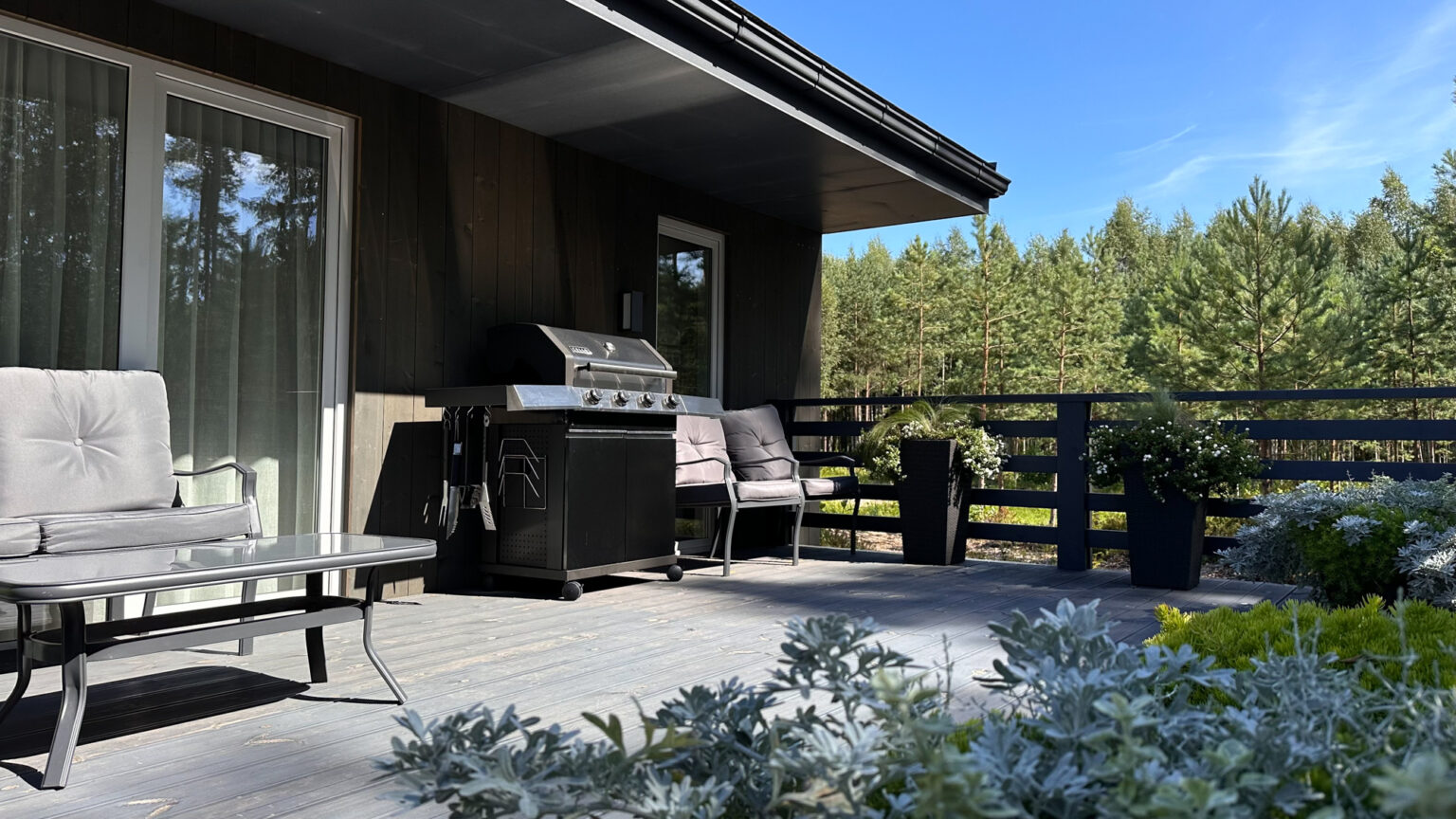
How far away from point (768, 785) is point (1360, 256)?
26.2 meters

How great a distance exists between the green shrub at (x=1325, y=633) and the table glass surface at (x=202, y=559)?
182 cm

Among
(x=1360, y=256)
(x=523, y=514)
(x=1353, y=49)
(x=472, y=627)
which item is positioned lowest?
(x=472, y=627)

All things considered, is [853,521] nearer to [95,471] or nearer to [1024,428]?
[1024,428]

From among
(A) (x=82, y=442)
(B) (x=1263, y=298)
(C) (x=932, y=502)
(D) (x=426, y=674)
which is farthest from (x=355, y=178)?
(B) (x=1263, y=298)

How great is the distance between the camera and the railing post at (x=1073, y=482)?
541 centimetres

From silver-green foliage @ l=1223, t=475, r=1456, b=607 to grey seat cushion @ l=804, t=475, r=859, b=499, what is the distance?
7.89 ft

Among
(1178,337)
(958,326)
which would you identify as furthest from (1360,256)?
(958,326)

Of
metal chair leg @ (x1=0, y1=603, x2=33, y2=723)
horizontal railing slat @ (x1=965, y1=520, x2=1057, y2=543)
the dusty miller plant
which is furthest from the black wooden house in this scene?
the dusty miller plant

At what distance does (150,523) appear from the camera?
295cm

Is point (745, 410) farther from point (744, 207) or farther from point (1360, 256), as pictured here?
point (1360, 256)

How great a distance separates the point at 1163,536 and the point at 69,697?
4372mm

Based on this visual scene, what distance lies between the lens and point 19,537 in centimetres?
271

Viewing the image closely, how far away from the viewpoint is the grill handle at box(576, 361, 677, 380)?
15.5 ft

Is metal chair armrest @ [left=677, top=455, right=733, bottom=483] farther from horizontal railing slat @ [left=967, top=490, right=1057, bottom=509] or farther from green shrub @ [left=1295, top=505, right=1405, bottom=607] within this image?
green shrub @ [left=1295, top=505, right=1405, bottom=607]
